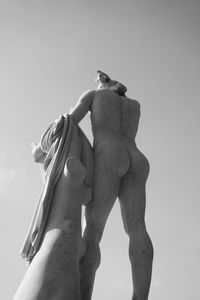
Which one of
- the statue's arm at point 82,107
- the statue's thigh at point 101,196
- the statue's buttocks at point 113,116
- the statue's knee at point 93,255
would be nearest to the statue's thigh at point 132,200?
the statue's thigh at point 101,196

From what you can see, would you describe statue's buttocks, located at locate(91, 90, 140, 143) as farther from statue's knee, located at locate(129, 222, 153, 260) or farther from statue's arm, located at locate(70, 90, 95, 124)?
statue's knee, located at locate(129, 222, 153, 260)

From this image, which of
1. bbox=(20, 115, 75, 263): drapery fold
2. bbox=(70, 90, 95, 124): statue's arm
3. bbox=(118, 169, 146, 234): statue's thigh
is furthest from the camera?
bbox=(70, 90, 95, 124): statue's arm

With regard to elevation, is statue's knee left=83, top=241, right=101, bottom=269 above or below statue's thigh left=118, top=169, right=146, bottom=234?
below

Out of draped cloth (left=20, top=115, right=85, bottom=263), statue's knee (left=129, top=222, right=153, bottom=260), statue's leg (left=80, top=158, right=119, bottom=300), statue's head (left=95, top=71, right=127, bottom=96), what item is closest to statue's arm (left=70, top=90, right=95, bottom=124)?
draped cloth (left=20, top=115, right=85, bottom=263)

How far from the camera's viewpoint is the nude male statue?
7.28 m

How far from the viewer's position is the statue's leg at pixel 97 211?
7199mm

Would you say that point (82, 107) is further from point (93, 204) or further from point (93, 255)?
point (93, 255)

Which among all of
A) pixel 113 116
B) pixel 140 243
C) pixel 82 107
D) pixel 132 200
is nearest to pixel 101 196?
pixel 132 200

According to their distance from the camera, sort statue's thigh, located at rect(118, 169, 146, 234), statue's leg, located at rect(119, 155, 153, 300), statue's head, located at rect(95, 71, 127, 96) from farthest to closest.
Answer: statue's head, located at rect(95, 71, 127, 96)
statue's thigh, located at rect(118, 169, 146, 234)
statue's leg, located at rect(119, 155, 153, 300)

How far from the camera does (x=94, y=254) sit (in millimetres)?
7250

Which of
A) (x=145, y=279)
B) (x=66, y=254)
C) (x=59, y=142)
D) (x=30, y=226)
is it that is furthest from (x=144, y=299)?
(x=59, y=142)

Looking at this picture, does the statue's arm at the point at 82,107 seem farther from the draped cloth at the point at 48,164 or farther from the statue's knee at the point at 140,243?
the statue's knee at the point at 140,243

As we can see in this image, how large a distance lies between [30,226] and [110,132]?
2.29m

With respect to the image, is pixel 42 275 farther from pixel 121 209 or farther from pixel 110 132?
pixel 110 132
